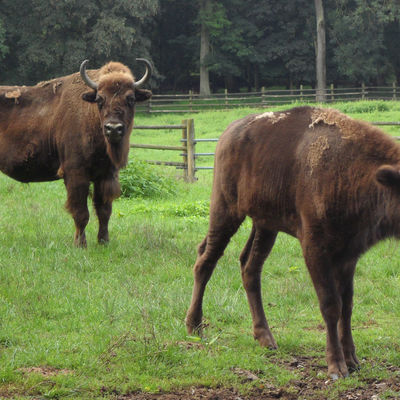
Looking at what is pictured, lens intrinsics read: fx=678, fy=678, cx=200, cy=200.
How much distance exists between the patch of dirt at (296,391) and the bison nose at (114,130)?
4425 millimetres

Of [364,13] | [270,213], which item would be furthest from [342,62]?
[270,213]

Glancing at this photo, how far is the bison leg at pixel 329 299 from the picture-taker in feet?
16.2

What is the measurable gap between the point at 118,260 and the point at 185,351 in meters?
3.22

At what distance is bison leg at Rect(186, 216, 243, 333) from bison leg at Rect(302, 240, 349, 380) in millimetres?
1041

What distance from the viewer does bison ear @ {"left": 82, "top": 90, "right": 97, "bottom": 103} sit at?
29.9ft

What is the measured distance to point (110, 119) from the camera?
8.77 meters

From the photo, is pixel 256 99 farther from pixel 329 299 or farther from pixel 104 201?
pixel 329 299

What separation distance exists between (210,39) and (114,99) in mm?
44925

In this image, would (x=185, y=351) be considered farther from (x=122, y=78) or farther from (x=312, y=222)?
(x=122, y=78)

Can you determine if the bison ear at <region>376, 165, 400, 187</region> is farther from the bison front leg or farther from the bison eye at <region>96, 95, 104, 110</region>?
the bison front leg

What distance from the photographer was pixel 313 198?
16.2ft

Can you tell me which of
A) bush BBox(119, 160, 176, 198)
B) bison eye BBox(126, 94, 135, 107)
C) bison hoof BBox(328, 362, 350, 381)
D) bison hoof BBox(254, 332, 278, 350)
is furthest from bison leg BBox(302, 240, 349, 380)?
bush BBox(119, 160, 176, 198)

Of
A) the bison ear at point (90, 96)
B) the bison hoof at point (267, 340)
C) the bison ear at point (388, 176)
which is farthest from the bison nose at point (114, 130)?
the bison ear at point (388, 176)

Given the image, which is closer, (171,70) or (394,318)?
(394,318)
